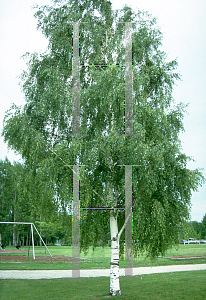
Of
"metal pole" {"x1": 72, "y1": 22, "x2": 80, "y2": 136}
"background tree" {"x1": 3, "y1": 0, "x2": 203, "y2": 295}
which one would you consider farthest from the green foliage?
"metal pole" {"x1": 72, "y1": 22, "x2": 80, "y2": 136}

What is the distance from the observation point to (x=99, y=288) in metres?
10.2

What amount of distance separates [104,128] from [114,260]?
3581mm

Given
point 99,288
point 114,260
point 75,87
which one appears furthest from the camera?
point 99,288

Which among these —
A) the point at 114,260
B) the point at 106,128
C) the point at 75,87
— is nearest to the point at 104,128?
the point at 106,128

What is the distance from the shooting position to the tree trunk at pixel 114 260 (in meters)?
8.65

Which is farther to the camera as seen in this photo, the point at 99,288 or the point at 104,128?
the point at 99,288

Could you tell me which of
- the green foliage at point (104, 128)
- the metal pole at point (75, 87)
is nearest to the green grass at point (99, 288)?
the green foliage at point (104, 128)

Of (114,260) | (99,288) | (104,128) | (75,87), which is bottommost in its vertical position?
(99,288)

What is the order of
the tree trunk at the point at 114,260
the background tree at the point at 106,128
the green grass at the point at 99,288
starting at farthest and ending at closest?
the green grass at the point at 99,288 < the tree trunk at the point at 114,260 < the background tree at the point at 106,128

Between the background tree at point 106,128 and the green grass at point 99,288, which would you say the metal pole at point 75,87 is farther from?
the green grass at point 99,288

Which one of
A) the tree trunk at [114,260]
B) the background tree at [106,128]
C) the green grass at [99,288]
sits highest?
the background tree at [106,128]

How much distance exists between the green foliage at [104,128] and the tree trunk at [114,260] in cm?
30

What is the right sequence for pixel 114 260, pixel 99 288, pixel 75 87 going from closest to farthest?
pixel 75 87 → pixel 114 260 → pixel 99 288

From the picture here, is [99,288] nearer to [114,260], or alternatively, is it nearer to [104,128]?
[114,260]
